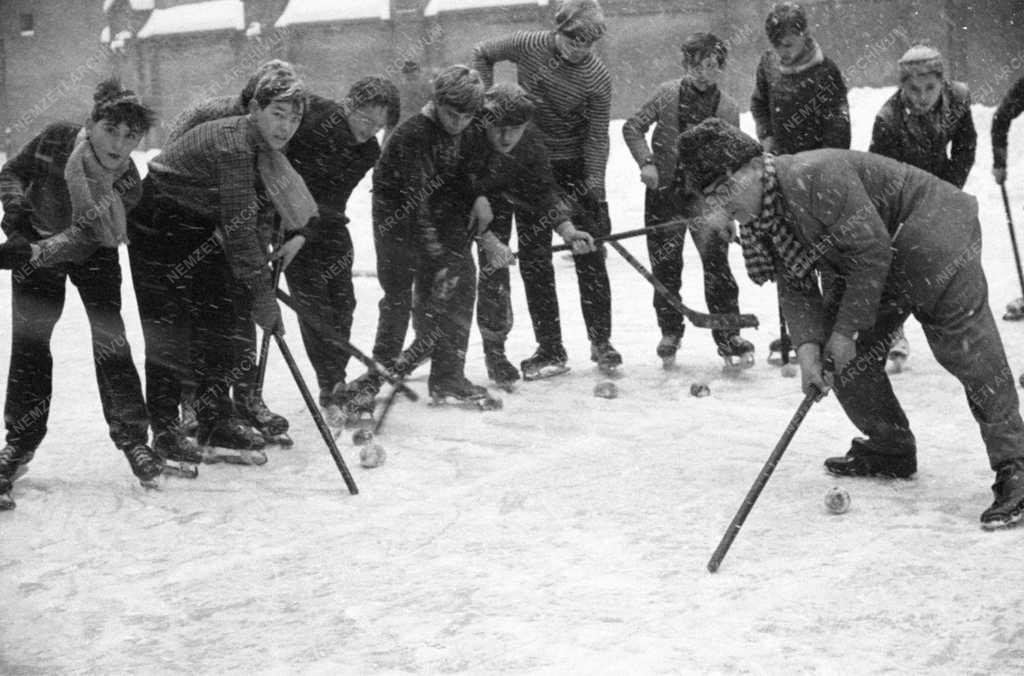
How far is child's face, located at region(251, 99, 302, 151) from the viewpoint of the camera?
5570 millimetres

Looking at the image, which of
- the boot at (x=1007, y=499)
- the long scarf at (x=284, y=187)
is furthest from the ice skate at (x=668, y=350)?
Result: the boot at (x=1007, y=499)

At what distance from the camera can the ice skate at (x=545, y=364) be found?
25.8 feet

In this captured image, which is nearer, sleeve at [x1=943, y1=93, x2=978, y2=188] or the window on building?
sleeve at [x1=943, y1=93, x2=978, y2=188]

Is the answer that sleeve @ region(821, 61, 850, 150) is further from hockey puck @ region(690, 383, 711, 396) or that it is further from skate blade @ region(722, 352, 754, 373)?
hockey puck @ region(690, 383, 711, 396)

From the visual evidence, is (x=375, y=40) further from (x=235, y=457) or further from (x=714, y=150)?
(x=714, y=150)

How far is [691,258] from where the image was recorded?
524 inches

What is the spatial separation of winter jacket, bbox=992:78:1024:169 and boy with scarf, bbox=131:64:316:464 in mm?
4720

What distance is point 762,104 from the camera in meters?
7.81

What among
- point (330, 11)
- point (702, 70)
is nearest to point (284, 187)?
point (702, 70)

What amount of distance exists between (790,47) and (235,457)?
3.95 metres

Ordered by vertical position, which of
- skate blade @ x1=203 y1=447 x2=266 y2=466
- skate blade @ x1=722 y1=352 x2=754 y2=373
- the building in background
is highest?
the building in background

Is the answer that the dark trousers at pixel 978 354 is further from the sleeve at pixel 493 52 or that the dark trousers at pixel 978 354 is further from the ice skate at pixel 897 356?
the sleeve at pixel 493 52

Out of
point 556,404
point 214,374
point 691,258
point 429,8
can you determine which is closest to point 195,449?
point 214,374

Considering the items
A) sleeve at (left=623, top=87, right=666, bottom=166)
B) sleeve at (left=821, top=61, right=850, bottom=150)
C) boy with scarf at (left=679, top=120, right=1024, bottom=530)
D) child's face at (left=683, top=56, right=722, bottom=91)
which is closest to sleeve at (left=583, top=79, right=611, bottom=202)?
sleeve at (left=623, top=87, right=666, bottom=166)
